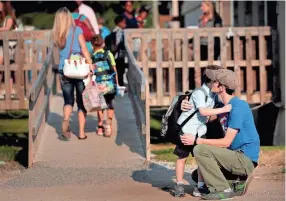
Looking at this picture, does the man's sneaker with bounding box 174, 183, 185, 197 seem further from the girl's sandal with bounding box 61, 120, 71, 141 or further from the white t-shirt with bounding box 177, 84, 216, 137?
the girl's sandal with bounding box 61, 120, 71, 141

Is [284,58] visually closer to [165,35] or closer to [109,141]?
[165,35]

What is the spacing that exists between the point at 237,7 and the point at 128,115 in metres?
6.27

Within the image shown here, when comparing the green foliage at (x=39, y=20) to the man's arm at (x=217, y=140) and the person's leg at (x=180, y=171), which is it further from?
the man's arm at (x=217, y=140)

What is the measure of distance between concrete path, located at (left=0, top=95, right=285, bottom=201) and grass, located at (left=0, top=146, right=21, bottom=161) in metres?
0.72

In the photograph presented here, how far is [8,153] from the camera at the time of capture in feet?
41.5

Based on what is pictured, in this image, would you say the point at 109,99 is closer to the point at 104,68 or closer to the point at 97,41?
the point at 104,68

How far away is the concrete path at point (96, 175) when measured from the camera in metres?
8.31

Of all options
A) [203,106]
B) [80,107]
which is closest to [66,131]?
[80,107]

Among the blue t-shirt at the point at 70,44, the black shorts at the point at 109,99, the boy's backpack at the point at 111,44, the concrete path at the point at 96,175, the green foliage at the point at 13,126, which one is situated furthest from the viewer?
the green foliage at the point at 13,126

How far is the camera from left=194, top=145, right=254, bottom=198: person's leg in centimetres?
771

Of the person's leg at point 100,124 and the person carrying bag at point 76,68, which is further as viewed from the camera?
the person's leg at point 100,124

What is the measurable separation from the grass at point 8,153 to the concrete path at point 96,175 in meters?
0.72

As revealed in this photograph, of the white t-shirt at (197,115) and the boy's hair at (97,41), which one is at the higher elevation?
the boy's hair at (97,41)

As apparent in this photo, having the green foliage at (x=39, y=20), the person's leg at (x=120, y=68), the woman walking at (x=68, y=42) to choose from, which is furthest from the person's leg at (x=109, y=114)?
the green foliage at (x=39, y=20)
